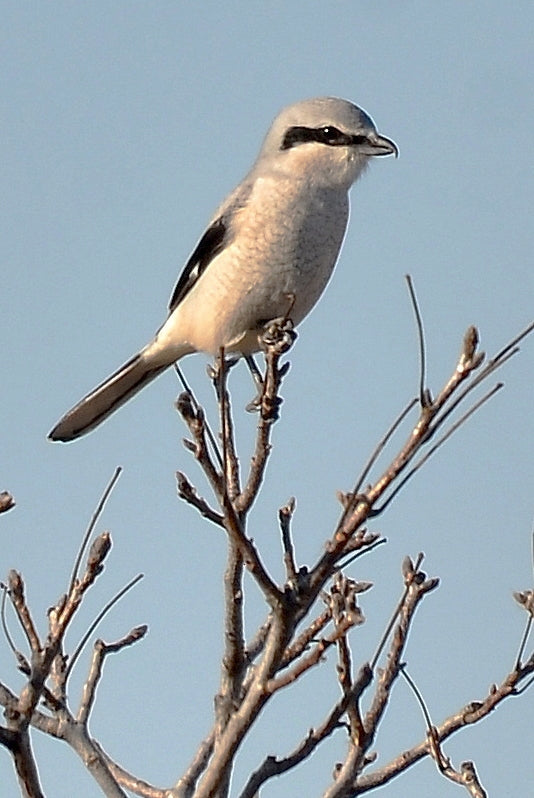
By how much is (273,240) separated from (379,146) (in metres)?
0.56

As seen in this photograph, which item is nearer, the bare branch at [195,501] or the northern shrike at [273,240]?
the bare branch at [195,501]

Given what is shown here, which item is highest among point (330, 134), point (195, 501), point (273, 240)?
point (330, 134)

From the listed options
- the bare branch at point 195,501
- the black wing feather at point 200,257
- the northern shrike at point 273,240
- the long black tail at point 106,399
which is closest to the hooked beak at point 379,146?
the northern shrike at point 273,240

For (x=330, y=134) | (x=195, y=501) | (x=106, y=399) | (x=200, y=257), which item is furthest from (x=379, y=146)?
(x=195, y=501)

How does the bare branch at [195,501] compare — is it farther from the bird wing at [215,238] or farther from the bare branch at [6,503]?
the bird wing at [215,238]

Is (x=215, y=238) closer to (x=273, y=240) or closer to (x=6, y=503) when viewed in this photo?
(x=273, y=240)

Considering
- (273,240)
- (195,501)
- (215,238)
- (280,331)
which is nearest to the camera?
(195,501)

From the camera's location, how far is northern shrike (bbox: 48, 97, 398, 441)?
3.80 metres

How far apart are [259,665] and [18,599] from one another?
57cm

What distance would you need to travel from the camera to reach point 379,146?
410cm

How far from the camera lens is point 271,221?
3855 millimetres

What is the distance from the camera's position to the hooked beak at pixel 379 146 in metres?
4.09

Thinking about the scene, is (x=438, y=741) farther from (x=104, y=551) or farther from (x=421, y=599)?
(x=104, y=551)

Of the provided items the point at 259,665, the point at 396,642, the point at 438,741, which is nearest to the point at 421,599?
the point at 396,642
